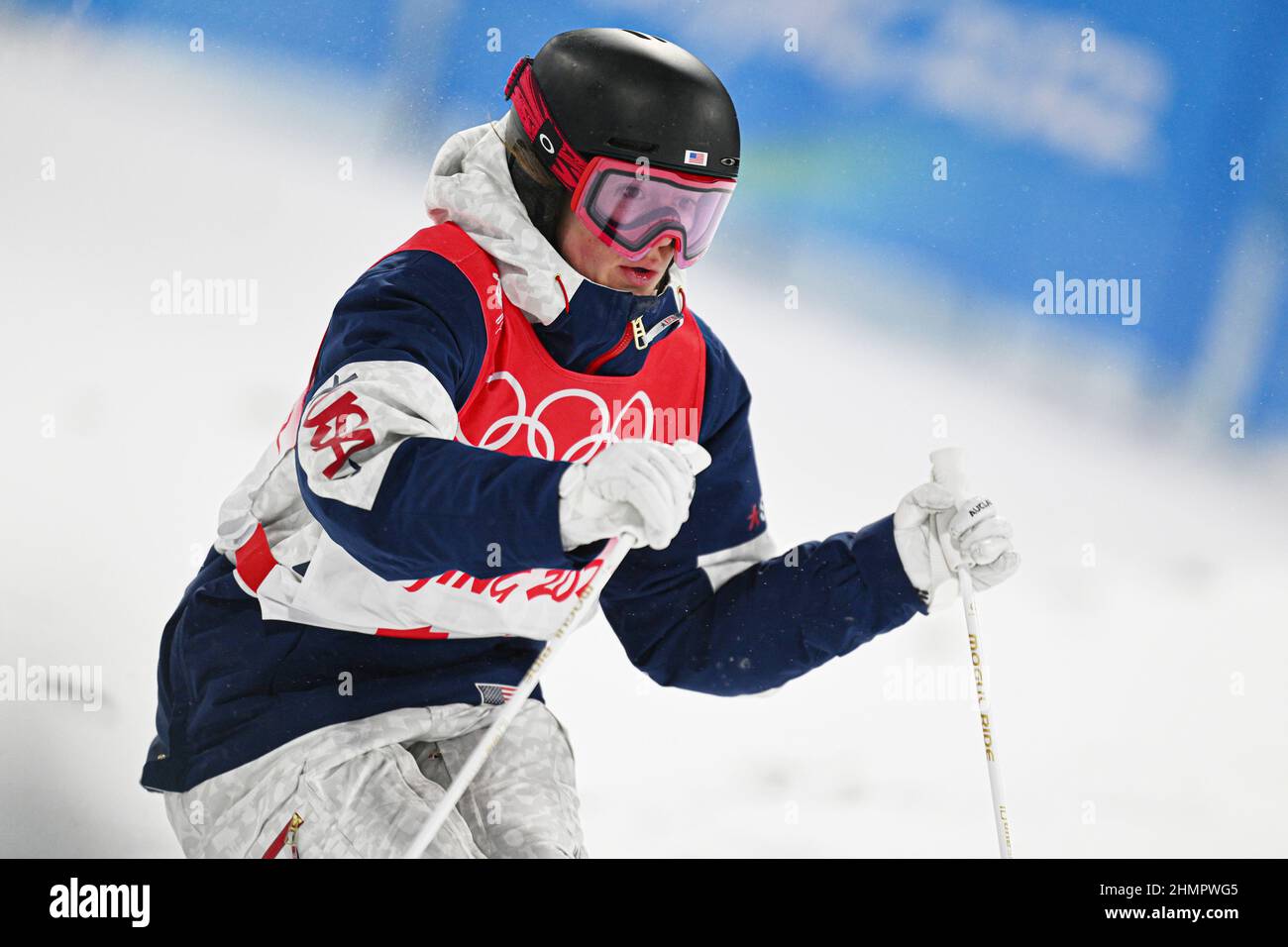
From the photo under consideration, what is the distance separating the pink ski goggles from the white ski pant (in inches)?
32.0

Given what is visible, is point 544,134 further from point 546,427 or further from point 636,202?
point 546,427

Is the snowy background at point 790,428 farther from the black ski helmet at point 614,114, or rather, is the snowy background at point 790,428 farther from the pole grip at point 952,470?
the black ski helmet at point 614,114

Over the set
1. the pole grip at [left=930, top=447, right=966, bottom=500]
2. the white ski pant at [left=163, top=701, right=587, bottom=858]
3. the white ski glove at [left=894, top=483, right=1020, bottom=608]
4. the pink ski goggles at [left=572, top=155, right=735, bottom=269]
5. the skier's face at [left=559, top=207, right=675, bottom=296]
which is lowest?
the white ski pant at [left=163, top=701, right=587, bottom=858]

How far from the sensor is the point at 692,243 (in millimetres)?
2336

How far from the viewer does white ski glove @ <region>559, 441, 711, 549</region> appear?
1754mm

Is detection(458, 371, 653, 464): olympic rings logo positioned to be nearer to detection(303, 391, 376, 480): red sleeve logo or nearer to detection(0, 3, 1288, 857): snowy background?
detection(303, 391, 376, 480): red sleeve logo

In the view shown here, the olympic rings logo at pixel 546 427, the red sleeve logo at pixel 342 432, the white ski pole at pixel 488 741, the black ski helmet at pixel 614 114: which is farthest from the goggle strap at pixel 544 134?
the white ski pole at pixel 488 741

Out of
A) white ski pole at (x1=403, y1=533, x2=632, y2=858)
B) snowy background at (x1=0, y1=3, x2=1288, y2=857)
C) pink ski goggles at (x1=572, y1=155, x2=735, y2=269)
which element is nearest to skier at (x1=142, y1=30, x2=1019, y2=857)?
pink ski goggles at (x1=572, y1=155, x2=735, y2=269)

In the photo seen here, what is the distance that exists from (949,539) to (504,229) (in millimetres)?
885

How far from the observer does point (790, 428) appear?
16.8 ft

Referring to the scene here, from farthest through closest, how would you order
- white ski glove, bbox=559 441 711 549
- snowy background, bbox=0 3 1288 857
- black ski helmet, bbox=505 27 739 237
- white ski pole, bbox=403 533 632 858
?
1. snowy background, bbox=0 3 1288 857
2. black ski helmet, bbox=505 27 739 237
3. white ski pole, bbox=403 533 632 858
4. white ski glove, bbox=559 441 711 549

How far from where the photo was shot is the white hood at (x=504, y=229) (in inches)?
87.5

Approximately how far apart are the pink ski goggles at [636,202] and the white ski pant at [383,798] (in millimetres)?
812
